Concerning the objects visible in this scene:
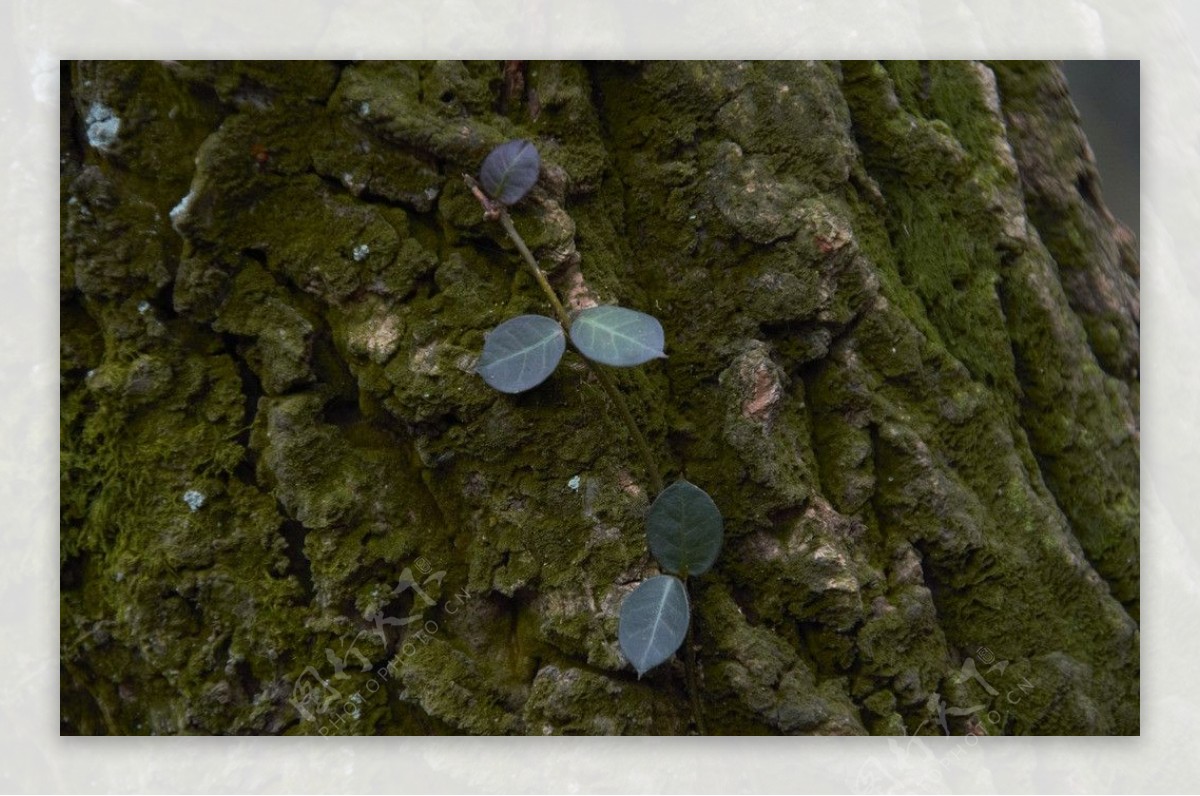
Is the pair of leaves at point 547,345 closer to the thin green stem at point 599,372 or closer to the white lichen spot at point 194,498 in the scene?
the thin green stem at point 599,372

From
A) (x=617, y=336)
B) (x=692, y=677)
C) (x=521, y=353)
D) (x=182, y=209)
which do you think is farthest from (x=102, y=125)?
(x=692, y=677)

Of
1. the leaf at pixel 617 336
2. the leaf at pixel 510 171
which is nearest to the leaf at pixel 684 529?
the leaf at pixel 617 336

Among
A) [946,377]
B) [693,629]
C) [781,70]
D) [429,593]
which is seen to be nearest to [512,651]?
[429,593]

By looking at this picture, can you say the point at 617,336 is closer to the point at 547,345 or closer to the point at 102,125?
the point at 547,345

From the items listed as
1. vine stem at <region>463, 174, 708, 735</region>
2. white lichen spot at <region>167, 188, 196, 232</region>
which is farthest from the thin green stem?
white lichen spot at <region>167, 188, 196, 232</region>

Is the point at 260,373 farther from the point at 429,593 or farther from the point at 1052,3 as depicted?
the point at 1052,3

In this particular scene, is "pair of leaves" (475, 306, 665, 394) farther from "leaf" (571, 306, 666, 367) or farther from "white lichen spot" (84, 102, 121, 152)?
"white lichen spot" (84, 102, 121, 152)

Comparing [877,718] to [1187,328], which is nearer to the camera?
[877,718]
